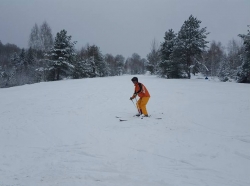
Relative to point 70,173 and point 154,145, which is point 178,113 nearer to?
point 154,145

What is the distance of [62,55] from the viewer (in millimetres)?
32125

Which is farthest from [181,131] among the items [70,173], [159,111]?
[70,173]

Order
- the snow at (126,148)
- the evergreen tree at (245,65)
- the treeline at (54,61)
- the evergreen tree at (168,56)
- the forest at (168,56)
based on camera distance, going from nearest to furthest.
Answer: the snow at (126,148), the evergreen tree at (245,65), the forest at (168,56), the evergreen tree at (168,56), the treeline at (54,61)

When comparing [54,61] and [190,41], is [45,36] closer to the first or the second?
[54,61]

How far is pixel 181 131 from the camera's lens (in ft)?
23.6

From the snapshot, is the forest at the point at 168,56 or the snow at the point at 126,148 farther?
the forest at the point at 168,56

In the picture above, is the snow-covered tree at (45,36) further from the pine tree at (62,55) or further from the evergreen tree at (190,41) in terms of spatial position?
the evergreen tree at (190,41)

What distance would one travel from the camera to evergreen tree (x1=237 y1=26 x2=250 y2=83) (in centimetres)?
2248

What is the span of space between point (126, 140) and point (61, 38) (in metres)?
30.6

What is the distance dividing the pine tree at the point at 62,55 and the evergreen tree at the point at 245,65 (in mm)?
25661

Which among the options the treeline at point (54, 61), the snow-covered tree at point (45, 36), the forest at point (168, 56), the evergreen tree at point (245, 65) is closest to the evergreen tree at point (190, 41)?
the forest at point (168, 56)

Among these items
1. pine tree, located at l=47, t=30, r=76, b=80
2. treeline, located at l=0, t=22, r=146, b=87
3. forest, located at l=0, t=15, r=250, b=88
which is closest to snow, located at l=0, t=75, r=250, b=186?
forest, located at l=0, t=15, r=250, b=88

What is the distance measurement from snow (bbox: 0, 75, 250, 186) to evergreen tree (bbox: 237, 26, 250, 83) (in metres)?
15.0

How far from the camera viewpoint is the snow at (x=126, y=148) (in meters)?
4.20
